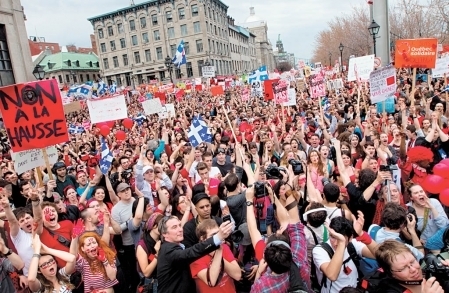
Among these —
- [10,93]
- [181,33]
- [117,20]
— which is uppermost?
[117,20]

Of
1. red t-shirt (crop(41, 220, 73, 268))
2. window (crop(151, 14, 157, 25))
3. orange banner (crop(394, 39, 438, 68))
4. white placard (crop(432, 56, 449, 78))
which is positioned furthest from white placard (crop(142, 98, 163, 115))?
window (crop(151, 14, 157, 25))

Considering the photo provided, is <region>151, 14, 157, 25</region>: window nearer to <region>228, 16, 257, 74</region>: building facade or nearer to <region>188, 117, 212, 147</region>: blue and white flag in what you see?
<region>228, 16, 257, 74</region>: building facade

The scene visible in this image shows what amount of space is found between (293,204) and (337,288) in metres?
0.78

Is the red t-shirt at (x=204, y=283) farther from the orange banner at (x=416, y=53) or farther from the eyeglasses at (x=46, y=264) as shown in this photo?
the orange banner at (x=416, y=53)

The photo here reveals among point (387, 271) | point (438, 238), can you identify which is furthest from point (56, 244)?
point (438, 238)

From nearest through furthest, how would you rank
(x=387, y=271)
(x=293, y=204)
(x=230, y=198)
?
(x=387, y=271)
(x=293, y=204)
(x=230, y=198)

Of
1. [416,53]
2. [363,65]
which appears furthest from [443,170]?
[363,65]

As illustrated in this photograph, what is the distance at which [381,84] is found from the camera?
7785 millimetres

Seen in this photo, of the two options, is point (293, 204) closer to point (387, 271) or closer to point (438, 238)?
point (387, 271)

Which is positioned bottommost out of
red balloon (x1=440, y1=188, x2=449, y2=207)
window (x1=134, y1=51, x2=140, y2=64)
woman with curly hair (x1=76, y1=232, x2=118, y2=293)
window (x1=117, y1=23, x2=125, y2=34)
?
woman with curly hair (x1=76, y1=232, x2=118, y2=293)

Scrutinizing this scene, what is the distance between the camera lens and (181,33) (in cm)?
6372

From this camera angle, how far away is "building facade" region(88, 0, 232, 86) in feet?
206

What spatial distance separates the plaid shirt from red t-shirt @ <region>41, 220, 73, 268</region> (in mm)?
2375

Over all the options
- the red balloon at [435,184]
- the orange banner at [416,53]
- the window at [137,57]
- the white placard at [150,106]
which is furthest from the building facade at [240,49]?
the red balloon at [435,184]
